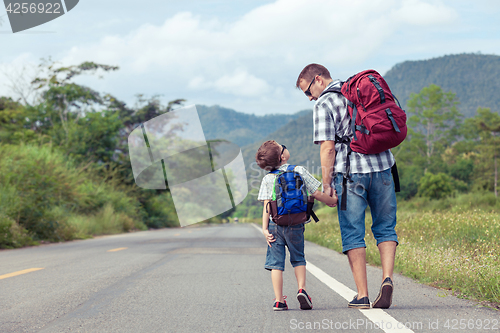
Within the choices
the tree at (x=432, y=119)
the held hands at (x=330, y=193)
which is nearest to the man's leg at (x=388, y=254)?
the held hands at (x=330, y=193)

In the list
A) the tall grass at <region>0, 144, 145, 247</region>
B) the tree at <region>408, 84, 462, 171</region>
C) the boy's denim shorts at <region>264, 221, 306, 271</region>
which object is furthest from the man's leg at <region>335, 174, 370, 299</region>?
the tree at <region>408, 84, 462, 171</region>

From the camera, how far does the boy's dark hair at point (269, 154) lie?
418 cm

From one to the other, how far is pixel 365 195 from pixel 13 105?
3694 centimetres

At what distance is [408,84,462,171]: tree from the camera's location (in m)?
79.7

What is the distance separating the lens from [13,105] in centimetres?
3575

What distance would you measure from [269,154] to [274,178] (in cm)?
22

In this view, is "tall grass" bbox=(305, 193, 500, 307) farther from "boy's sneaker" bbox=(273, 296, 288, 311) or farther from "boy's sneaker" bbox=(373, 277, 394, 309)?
"boy's sneaker" bbox=(273, 296, 288, 311)

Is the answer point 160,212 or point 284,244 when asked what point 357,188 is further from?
point 160,212

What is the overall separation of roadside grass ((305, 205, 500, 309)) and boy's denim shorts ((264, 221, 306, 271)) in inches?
71.6

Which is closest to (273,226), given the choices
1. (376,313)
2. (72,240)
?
(376,313)

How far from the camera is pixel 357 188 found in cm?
421

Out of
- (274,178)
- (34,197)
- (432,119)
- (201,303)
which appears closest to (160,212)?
(34,197)

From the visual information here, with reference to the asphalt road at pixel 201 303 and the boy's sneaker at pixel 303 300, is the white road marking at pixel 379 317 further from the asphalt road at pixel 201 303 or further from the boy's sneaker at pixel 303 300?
the boy's sneaker at pixel 303 300

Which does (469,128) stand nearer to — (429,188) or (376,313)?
(429,188)
